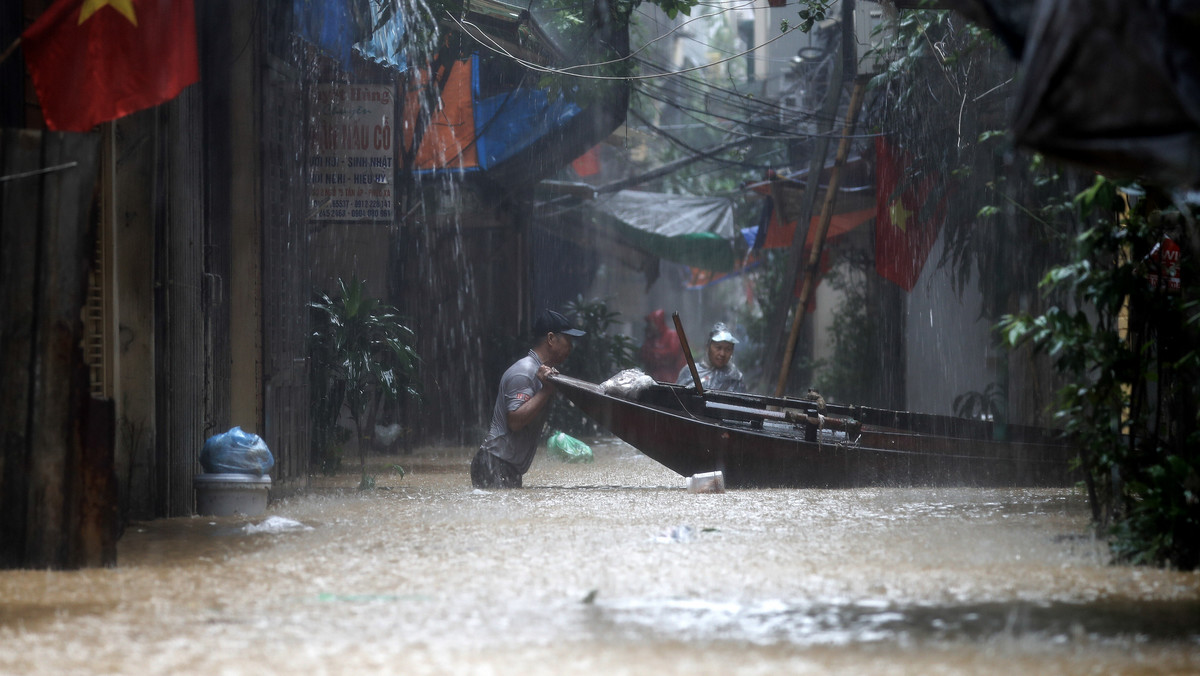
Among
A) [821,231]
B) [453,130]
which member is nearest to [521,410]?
[453,130]

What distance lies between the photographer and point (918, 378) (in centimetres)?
1499

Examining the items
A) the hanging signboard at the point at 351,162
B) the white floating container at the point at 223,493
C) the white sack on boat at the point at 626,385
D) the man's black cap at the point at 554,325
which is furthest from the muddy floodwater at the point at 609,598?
the hanging signboard at the point at 351,162

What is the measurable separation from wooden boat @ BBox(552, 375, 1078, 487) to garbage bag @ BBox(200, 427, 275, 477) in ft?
7.85

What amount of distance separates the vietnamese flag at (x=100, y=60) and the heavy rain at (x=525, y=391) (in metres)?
0.02

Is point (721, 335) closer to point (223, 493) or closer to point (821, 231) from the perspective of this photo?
point (821, 231)

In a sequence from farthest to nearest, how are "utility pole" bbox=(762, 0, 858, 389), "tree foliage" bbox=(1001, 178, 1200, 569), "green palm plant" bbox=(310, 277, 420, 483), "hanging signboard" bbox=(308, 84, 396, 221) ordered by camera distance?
"utility pole" bbox=(762, 0, 858, 389)
"green palm plant" bbox=(310, 277, 420, 483)
"hanging signboard" bbox=(308, 84, 396, 221)
"tree foliage" bbox=(1001, 178, 1200, 569)

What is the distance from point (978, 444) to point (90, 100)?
22.5 feet

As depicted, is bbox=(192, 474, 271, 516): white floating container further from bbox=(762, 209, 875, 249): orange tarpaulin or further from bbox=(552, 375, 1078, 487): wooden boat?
bbox=(762, 209, 875, 249): orange tarpaulin

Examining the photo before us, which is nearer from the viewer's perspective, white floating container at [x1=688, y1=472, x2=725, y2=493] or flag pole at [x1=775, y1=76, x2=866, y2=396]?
white floating container at [x1=688, y1=472, x2=725, y2=493]

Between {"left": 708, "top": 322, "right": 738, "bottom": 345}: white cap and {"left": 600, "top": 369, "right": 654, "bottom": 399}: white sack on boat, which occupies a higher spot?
{"left": 708, "top": 322, "right": 738, "bottom": 345}: white cap

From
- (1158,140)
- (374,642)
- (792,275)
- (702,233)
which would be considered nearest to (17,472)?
(374,642)

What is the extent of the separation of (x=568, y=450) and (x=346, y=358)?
3.12 metres

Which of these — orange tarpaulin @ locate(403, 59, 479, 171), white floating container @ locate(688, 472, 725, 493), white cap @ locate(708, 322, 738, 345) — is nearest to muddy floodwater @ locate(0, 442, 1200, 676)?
white floating container @ locate(688, 472, 725, 493)

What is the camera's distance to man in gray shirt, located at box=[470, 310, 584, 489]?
872 cm
